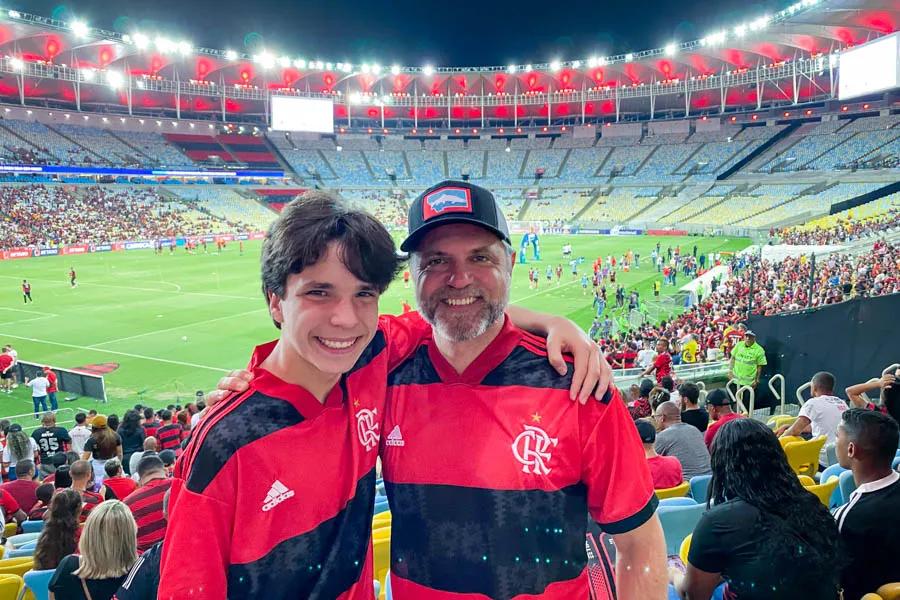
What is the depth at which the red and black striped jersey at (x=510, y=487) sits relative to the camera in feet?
7.66

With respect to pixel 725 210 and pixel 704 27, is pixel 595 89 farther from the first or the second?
pixel 725 210

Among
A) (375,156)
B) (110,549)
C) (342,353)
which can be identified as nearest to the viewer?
(342,353)

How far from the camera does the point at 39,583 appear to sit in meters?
4.43

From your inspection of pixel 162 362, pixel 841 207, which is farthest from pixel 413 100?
pixel 162 362

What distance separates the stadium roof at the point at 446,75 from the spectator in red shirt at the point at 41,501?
54115 millimetres

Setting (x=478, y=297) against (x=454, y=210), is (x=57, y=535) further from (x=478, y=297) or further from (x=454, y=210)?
(x=454, y=210)

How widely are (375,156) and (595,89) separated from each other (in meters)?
29.4

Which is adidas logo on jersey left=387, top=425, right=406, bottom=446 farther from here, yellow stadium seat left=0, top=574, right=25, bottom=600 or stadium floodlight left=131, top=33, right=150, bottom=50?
stadium floodlight left=131, top=33, right=150, bottom=50

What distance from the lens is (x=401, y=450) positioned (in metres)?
2.53

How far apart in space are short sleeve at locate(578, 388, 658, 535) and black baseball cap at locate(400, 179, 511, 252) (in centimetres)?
84

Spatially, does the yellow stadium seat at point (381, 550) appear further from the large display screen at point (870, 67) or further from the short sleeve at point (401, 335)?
the large display screen at point (870, 67)

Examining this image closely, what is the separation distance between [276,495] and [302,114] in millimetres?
71399

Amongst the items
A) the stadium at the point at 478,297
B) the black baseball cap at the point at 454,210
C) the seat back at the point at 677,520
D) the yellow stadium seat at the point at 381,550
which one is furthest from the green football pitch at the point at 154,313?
the black baseball cap at the point at 454,210

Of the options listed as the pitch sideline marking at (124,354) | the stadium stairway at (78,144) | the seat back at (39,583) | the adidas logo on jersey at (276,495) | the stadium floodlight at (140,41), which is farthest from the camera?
the stadium stairway at (78,144)
